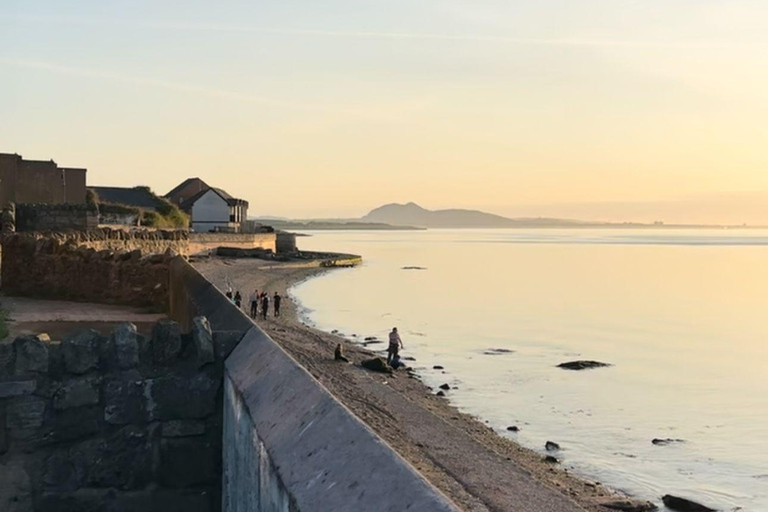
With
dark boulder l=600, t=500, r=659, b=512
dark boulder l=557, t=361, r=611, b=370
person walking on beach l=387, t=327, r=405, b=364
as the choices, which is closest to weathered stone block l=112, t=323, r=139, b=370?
dark boulder l=600, t=500, r=659, b=512

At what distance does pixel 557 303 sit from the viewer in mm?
54750

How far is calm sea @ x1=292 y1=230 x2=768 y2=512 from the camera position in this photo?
17953mm

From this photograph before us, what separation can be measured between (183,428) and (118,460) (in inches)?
16.6

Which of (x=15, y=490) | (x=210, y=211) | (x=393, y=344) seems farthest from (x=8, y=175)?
(x=210, y=211)

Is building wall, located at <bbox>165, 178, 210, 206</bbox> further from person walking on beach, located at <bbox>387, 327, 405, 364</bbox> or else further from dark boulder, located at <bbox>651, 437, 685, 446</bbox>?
dark boulder, located at <bbox>651, 437, 685, 446</bbox>

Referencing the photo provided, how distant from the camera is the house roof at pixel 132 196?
6981 centimetres

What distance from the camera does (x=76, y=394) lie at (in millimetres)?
4957

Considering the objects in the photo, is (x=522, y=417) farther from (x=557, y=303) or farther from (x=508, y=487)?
(x=557, y=303)

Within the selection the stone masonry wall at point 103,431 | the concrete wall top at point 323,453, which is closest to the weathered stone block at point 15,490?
the stone masonry wall at point 103,431

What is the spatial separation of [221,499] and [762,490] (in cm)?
1442

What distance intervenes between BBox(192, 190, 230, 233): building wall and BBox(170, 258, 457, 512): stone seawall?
88767 millimetres

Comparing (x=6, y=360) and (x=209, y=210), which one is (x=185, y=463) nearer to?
(x=6, y=360)

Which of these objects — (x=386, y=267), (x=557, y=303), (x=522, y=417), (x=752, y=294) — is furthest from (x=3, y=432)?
(x=386, y=267)

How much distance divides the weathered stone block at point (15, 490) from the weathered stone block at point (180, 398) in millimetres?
830
